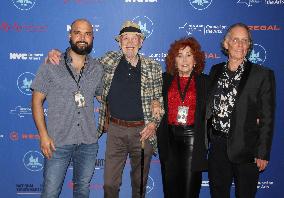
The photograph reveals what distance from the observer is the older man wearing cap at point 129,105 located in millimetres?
3158

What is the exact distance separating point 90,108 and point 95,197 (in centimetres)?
163

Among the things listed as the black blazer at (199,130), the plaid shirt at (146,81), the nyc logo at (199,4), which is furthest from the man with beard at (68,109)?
the nyc logo at (199,4)

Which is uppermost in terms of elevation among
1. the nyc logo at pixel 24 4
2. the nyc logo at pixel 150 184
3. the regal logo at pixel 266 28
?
the nyc logo at pixel 24 4

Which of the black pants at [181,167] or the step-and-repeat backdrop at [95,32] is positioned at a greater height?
the step-and-repeat backdrop at [95,32]

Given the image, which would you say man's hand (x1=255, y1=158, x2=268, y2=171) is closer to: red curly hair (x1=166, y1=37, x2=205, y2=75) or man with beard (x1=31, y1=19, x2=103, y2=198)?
red curly hair (x1=166, y1=37, x2=205, y2=75)

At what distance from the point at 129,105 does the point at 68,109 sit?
0.61 meters

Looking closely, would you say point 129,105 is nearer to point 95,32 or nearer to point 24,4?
point 95,32

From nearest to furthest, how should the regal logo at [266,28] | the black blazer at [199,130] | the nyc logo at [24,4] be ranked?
1. the black blazer at [199,130]
2. the nyc logo at [24,4]
3. the regal logo at [266,28]

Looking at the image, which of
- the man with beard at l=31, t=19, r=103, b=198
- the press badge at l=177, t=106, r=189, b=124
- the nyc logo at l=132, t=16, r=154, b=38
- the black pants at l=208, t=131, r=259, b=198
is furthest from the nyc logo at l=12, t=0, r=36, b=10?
the black pants at l=208, t=131, r=259, b=198

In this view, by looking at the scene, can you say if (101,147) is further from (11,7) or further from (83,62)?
(11,7)

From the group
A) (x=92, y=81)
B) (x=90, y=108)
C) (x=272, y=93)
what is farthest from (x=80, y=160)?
(x=272, y=93)

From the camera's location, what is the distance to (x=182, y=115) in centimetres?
307

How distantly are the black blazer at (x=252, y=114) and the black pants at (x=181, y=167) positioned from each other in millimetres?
448

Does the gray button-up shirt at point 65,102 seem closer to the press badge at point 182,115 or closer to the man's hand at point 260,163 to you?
the press badge at point 182,115
